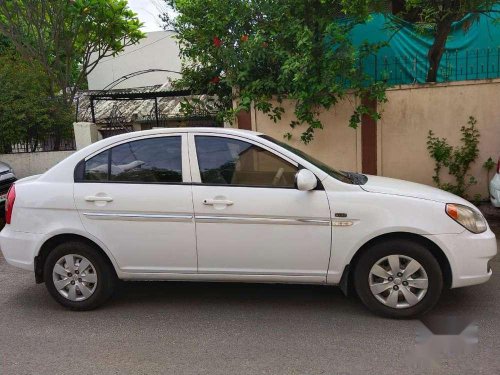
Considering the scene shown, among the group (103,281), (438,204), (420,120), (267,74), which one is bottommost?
(103,281)

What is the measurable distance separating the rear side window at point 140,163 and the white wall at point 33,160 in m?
7.12

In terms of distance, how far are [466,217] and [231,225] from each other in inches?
78.3

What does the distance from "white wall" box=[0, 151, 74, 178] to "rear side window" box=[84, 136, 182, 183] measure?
7.12 m

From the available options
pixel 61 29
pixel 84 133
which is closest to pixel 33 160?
pixel 84 133

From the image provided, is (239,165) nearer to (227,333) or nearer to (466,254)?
(227,333)

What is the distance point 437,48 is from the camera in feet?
27.7

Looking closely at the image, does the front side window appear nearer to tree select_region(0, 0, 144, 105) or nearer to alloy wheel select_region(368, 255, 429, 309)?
alloy wheel select_region(368, 255, 429, 309)

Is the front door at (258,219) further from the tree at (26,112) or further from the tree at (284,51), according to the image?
the tree at (26,112)

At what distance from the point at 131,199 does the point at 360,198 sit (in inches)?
78.3

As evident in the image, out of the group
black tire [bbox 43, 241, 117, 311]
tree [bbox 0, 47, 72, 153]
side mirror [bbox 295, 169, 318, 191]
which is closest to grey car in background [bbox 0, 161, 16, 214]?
tree [bbox 0, 47, 72, 153]

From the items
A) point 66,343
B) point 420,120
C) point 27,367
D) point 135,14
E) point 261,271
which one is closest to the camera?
point 27,367

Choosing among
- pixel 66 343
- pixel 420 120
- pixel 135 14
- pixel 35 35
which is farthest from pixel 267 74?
pixel 135 14

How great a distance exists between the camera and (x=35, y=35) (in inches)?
Result: 480

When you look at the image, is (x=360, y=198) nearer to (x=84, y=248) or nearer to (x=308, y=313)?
(x=308, y=313)
